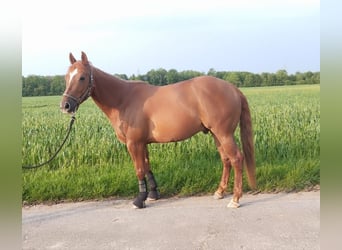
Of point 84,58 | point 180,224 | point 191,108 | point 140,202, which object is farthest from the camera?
point 140,202

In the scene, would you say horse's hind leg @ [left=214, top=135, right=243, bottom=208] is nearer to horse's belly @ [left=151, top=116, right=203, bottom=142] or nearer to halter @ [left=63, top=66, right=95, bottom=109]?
horse's belly @ [left=151, top=116, right=203, bottom=142]

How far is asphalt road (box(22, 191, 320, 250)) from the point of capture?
3020mm

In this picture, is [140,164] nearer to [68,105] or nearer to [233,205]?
[68,105]

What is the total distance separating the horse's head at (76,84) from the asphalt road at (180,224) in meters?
1.32

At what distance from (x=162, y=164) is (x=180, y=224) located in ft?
5.81

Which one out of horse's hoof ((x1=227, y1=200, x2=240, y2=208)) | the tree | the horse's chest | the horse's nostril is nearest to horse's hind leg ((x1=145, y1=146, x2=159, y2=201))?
the horse's chest

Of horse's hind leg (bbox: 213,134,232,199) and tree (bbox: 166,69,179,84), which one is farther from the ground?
tree (bbox: 166,69,179,84)

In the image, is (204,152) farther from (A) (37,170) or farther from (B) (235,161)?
(A) (37,170)

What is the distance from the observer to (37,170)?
16.4ft

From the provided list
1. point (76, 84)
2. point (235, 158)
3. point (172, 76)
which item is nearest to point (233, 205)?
point (235, 158)

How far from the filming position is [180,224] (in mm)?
3410

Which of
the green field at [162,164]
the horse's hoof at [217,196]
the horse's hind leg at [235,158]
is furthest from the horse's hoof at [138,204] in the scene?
the horse's hind leg at [235,158]

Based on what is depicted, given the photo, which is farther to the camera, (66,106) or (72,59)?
(72,59)

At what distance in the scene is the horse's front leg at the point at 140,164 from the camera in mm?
3941
